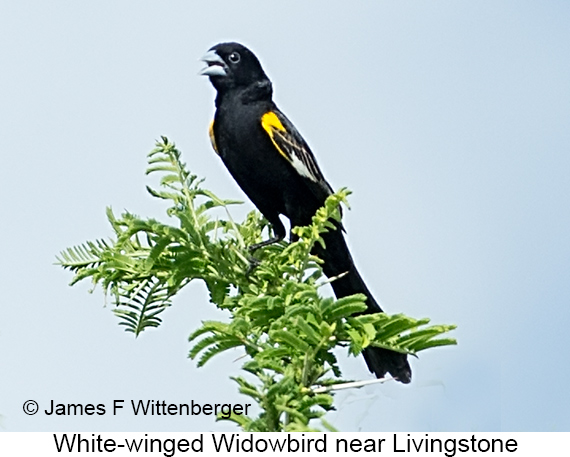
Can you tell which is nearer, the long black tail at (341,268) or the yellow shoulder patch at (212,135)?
the long black tail at (341,268)

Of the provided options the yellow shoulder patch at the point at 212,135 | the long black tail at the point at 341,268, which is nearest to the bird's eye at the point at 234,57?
the yellow shoulder patch at the point at 212,135

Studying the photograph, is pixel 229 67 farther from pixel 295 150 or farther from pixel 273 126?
pixel 295 150

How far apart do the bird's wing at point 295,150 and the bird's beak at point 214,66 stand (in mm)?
330

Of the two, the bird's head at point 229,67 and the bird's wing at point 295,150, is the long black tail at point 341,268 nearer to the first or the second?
the bird's wing at point 295,150

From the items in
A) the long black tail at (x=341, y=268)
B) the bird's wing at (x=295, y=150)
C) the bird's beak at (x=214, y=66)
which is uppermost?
the bird's beak at (x=214, y=66)

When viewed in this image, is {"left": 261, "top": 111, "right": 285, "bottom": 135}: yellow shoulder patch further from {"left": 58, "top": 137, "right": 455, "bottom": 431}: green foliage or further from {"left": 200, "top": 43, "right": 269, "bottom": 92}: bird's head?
{"left": 58, "top": 137, "right": 455, "bottom": 431}: green foliage

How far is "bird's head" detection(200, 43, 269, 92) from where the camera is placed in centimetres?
451

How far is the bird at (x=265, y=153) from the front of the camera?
413cm

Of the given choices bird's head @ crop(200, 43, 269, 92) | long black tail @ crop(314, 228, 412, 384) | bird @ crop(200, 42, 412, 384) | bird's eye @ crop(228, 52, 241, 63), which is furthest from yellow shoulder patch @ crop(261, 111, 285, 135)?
long black tail @ crop(314, 228, 412, 384)
